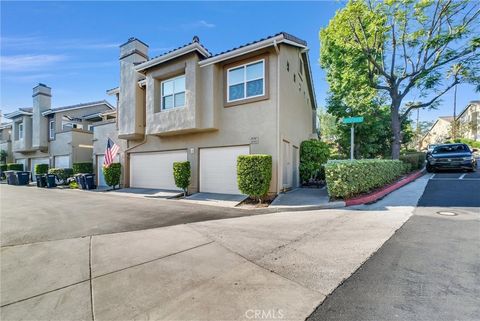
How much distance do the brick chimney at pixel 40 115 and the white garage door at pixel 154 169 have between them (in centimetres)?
1459

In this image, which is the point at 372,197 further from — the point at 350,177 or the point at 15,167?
the point at 15,167

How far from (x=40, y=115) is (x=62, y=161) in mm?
5888

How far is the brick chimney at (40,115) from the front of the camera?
76.1 feet

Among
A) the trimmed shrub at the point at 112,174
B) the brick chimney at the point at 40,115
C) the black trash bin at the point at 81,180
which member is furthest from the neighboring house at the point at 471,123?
the brick chimney at the point at 40,115

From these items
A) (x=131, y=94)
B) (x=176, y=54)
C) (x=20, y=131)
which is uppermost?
(x=176, y=54)

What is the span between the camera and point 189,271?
145 inches

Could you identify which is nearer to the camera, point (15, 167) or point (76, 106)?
point (76, 106)

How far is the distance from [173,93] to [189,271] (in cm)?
1133

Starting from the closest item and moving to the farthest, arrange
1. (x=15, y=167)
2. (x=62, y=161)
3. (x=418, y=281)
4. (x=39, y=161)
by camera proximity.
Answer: (x=418, y=281) → (x=62, y=161) → (x=39, y=161) → (x=15, y=167)

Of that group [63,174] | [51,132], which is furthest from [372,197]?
[51,132]

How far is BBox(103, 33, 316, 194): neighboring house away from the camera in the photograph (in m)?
10.6

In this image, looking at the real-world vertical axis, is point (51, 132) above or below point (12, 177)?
above

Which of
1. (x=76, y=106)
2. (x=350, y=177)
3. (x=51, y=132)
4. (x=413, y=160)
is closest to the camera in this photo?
(x=350, y=177)

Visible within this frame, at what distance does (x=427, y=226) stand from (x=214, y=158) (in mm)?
8869
